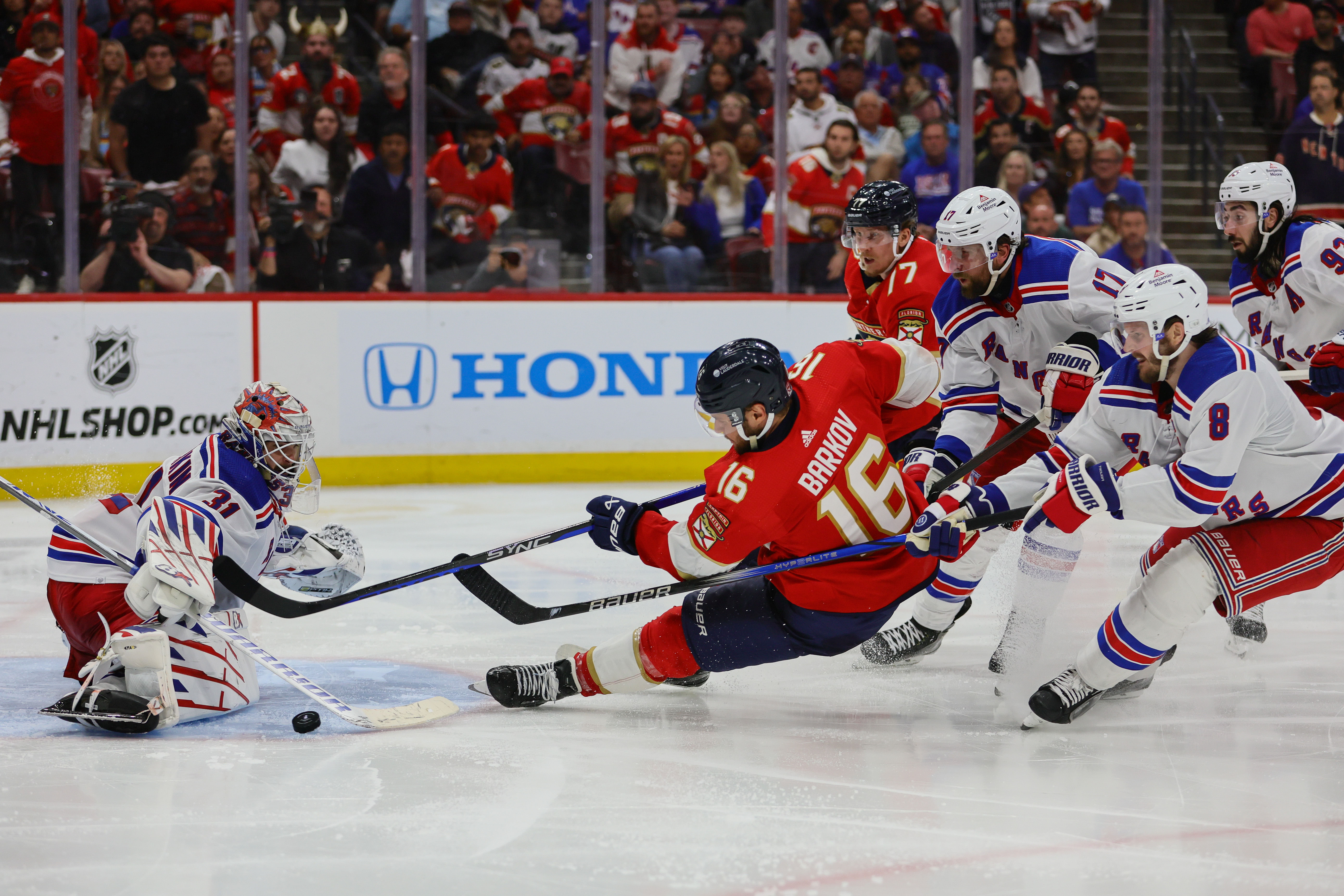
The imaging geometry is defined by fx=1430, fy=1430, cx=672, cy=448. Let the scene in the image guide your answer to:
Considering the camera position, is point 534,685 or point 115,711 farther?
point 534,685

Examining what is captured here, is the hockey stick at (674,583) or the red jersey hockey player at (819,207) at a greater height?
the red jersey hockey player at (819,207)

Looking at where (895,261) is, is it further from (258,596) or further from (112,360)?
(112,360)

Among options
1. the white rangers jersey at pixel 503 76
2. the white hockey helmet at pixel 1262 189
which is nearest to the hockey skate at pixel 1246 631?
the white hockey helmet at pixel 1262 189

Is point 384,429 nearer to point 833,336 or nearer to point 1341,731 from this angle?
point 833,336

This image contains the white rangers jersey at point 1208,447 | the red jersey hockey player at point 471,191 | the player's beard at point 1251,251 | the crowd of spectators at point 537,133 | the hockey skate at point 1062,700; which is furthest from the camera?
the red jersey hockey player at point 471,191

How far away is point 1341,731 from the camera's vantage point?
319 centimetres

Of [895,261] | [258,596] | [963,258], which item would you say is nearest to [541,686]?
[258,596]

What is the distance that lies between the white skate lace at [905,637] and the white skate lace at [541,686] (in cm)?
100

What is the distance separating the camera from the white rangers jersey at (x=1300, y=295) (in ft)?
13.3

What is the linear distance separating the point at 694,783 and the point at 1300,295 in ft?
8.17

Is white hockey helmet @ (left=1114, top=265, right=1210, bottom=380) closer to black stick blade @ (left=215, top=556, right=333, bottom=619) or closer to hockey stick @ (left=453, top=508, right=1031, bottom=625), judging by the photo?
hockey stick @ (left=453, top=508, right=1031, bottom=625)

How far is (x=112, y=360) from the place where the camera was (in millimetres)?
6656

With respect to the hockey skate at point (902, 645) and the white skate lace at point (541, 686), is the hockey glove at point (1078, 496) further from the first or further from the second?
the white skate lace at point (541, 686)

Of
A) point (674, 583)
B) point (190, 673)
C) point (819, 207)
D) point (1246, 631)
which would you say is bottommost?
point (1246, 631)
